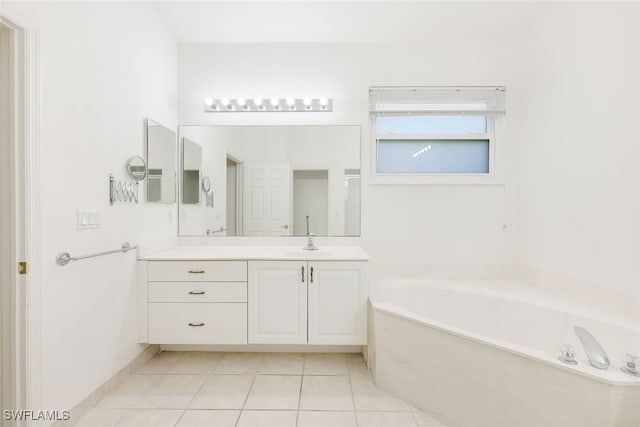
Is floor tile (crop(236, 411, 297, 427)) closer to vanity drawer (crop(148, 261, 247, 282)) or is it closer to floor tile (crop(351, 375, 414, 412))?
floor tile (crop(351, 375, 414, 412))

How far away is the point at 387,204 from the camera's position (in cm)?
268

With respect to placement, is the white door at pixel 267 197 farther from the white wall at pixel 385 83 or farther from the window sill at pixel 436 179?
the window sill at pixel 436 179

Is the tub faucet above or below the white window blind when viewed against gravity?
below

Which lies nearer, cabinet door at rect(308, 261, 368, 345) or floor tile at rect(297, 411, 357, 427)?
floor tile at rect(297, 411, 357, 427)

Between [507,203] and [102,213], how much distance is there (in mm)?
2938

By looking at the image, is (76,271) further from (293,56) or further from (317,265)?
(293,56)

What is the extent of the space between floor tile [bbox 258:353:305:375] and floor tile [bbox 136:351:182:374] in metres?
0.65

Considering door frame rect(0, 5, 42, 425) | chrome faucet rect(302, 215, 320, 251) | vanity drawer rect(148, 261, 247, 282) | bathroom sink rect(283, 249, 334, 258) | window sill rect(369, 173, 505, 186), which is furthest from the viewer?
window sill rect(369, 173, 505, 186)

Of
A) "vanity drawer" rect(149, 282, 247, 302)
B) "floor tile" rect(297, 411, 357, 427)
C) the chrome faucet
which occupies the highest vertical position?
the chrome faucet

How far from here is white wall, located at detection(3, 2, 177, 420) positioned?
1416 millimetres

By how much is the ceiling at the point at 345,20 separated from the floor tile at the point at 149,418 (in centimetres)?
263

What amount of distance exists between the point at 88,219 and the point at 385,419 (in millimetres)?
1874

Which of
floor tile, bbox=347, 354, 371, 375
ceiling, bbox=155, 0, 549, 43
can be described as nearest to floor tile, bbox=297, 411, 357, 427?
floor tile, bbox=347, 354, 371, 375

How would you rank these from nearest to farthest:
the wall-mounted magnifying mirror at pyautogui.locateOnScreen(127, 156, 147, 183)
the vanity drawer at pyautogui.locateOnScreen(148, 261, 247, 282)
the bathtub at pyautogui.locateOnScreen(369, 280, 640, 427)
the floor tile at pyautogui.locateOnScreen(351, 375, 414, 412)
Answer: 1. the bathtub at pyautogui.locateOnScreen(369, 280, 640, 427)
2. the floor tile at pyautogui.locateOnScreen(351, 375, 414, 412)
3. the wall-mounted magnifying mirror at pyautogui.locateOnScreen(127, 156, 147, 183)
4. the vanity drawer at pyautogui.locateOnScreen(148, 261, 247, 282)
